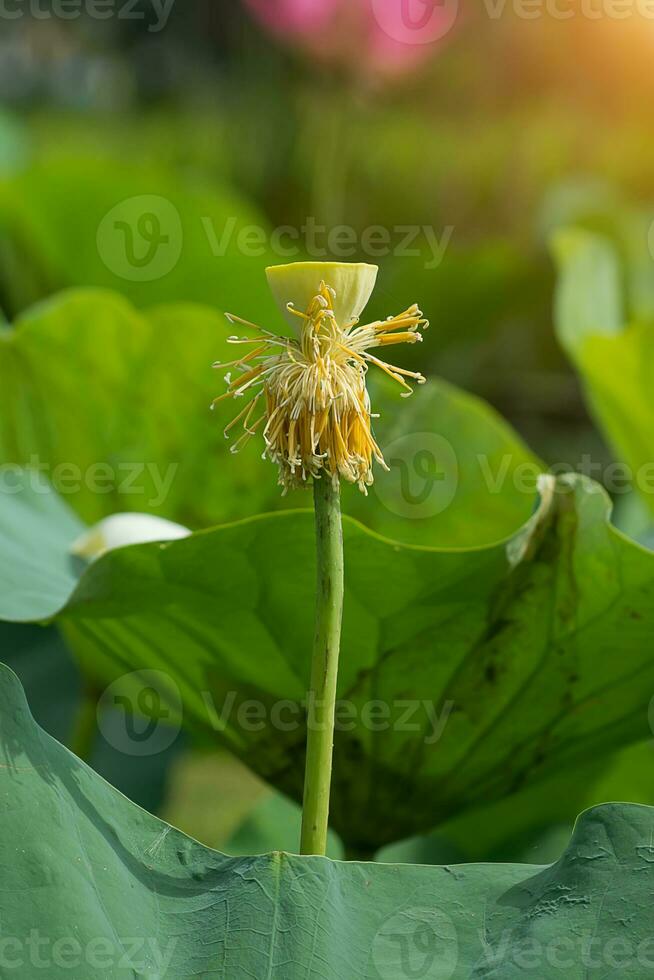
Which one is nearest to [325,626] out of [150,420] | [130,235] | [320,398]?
[320,398]

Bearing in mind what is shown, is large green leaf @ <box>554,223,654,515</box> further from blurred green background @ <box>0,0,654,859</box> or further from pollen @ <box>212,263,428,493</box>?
pollen @ <box>212,263,428,493</box>

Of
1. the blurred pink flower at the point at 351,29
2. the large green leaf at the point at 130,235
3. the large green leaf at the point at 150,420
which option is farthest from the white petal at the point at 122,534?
the blurred pink flower at the point at 351,29

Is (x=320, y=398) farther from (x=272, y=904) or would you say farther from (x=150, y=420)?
(x=150, y=420)

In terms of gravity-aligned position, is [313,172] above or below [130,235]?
above

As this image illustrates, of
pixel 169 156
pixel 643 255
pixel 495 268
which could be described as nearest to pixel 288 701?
pixel 495 268

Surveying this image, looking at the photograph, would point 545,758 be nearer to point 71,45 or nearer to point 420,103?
point 420,103

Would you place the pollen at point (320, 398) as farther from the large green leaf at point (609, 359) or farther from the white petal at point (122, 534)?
the large green leaf at point (609, 359)
